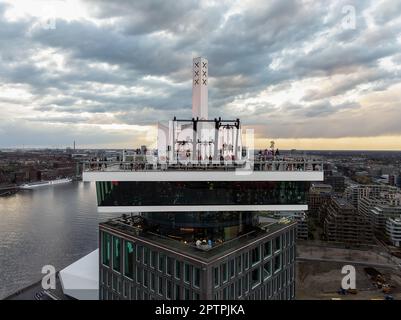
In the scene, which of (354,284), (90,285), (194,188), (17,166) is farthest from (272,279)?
(17,166)

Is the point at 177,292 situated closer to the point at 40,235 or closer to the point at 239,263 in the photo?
the point at 239,263

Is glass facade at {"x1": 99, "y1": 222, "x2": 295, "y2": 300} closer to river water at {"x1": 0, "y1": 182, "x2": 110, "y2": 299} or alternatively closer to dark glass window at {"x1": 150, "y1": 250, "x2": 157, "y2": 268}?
dark glass window at {"x1": 150, "y1": 250, "x2": 157, "y2": 268}

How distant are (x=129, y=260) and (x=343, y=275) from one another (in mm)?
27578

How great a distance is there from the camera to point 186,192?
14.1 meters

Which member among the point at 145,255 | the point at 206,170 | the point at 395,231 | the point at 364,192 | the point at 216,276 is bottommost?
the point at 395,231

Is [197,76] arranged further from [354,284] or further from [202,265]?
[354,284]

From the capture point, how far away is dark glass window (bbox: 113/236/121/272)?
17344mm

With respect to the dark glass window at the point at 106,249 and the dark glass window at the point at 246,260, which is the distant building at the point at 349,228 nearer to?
the dark glass window at the point at 246,260

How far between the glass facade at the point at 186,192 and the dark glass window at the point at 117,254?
12.1ft

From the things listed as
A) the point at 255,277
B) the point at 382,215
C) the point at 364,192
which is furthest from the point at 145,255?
the point at 364,192

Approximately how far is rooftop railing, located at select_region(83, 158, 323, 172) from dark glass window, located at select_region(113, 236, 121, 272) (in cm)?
458

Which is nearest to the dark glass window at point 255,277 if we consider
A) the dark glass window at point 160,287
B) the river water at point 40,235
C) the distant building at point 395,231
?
the dark glass window at point 160,287

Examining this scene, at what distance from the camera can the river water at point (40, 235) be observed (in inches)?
1207

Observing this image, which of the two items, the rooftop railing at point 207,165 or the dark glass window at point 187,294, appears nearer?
the dark glass window at point 187,294
